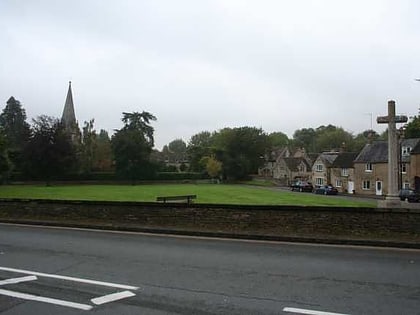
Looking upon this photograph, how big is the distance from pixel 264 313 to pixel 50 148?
79.7 meters

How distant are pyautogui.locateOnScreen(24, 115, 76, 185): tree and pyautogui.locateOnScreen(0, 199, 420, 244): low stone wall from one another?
2539 inches

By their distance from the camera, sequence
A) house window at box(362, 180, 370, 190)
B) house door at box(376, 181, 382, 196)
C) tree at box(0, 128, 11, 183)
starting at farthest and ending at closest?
1. house window at box(362, 180, 370, 190)
2. house door at box(376, 181, 382, 196)
3. tree at box(0, 128, 11, 183)

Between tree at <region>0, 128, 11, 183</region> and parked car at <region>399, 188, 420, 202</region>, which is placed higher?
tree at <region>0, 128, 11, 183</region>

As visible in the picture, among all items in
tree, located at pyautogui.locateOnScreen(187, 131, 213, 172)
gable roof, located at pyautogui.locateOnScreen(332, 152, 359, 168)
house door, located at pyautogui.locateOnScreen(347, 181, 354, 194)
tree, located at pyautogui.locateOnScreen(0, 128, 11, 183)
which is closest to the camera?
tree, located at pyautogui.locateOnScreen(0, 128, 11, 183)

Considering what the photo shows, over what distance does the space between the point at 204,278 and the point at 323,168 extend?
91166mm

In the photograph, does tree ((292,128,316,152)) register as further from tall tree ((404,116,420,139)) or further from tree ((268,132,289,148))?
tall tree ((404,116,420,139))

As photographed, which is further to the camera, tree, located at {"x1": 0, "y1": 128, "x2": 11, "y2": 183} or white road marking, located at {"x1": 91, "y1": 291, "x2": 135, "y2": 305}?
tree, located at {"x1": 0, "y1": 128, "x2": 11, "y2": 183}

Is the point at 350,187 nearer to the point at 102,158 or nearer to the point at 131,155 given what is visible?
the point at 131,155

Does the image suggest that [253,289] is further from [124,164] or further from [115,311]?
[124,164]

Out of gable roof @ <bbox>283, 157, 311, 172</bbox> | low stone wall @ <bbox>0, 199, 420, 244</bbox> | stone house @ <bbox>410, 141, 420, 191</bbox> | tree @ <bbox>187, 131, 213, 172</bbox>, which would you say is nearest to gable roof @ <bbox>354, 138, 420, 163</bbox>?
stone house @ <bbox>410, 141, 420, 191</bbox>

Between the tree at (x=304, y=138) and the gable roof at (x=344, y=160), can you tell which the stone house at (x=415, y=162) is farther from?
the tree at (x=304, y=138)

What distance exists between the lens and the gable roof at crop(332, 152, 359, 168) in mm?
86869

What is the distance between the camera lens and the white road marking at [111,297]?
6.77 meters

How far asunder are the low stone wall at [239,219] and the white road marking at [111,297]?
272 inches
